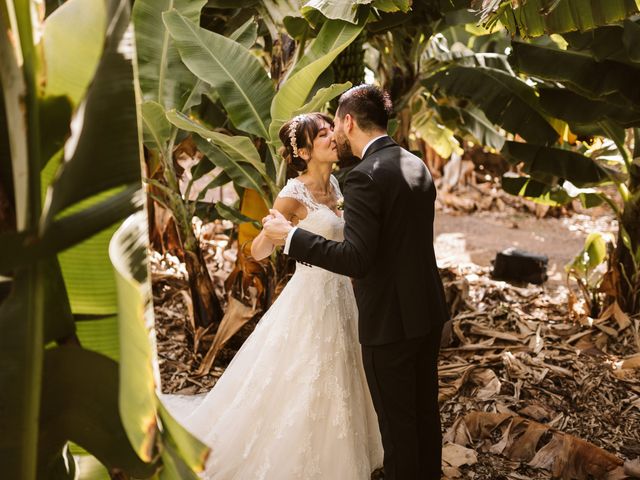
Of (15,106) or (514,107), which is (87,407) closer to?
(15,106)

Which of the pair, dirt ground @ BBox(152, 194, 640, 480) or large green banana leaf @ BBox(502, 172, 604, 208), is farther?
large green banana leaf @ BBox(502, 172, 604, 208)

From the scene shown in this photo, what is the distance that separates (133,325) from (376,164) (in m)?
1.59

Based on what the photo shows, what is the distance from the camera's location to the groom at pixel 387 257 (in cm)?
232

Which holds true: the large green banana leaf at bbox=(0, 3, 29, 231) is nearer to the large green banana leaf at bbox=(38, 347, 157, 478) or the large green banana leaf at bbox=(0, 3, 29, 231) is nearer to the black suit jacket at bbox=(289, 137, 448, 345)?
the large green banana leaf at bbox=(38, 347, 157, 478)

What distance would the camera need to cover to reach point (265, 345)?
117 inches

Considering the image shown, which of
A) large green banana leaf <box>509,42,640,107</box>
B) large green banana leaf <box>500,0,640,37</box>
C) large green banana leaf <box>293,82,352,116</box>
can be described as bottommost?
large green banana leaf <box>509,42,640,107</box>

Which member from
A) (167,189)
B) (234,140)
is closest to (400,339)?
(234,140)

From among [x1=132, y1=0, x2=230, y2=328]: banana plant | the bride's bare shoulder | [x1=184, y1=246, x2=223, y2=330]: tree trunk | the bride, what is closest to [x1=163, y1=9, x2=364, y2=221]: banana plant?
[x1=132, y1=0, x2=230, y2=328]: banana plant

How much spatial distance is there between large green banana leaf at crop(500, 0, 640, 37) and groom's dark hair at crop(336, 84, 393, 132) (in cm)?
100

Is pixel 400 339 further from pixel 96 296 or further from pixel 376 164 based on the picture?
pixel 96 296

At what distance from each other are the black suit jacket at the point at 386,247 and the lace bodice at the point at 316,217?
0.44 meters

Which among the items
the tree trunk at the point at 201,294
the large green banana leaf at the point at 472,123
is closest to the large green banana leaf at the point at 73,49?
the tree trunk at the point at 201,294

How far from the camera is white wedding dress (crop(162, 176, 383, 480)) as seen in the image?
279cm

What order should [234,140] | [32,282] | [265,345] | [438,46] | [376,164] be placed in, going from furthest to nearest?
[438,46] < [234,140] < [265,345] < [376,164] < [32,282]
